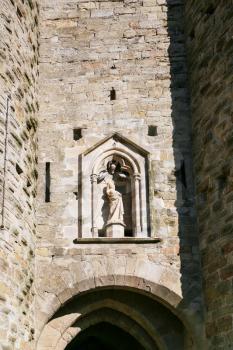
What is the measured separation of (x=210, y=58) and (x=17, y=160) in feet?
10.00

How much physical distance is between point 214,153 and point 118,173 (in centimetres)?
154

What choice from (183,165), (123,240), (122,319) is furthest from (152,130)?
(122,319)

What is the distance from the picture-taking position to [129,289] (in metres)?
7.92

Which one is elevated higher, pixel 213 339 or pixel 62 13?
pixel 62 13

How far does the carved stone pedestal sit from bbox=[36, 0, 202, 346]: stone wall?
166 millimetres

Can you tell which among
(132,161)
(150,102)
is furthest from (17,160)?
(150,102)

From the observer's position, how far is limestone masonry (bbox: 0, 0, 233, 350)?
750 cm

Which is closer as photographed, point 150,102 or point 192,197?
point 192,197

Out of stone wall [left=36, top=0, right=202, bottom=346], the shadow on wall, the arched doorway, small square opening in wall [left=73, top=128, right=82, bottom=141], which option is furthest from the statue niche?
the arched doorway

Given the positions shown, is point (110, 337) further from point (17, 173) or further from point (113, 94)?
point (113, 94)

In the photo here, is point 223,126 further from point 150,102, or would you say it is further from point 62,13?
point 62,13

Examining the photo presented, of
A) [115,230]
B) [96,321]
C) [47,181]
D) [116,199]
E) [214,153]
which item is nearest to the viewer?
[214,153]

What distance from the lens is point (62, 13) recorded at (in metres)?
9.63

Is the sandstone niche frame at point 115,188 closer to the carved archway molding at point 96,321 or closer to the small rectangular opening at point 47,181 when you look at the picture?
the small rectangular opening at point 47,181
